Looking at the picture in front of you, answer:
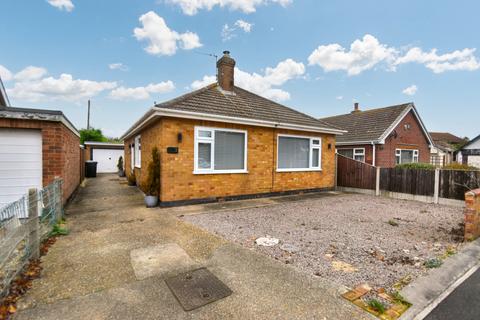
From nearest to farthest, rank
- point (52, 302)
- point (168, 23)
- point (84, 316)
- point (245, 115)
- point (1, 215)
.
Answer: point (84, 316) → point (52, 302) → point (1, 215) → point (245, 115) → point (168, 23)

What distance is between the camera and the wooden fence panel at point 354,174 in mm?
10445

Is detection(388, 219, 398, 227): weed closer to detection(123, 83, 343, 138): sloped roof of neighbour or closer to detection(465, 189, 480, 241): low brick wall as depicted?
detection(465, 189, 480, 241): low brick wall

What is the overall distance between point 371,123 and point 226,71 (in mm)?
11791

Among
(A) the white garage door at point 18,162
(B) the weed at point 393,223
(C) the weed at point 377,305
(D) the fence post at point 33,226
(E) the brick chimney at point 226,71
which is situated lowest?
(B) the weed at point 393,223

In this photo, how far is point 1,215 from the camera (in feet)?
9.48

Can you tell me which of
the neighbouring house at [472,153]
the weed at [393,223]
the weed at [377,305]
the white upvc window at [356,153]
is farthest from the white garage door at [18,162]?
the neighbouring house at [472,153]

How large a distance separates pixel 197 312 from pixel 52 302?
1.55 meters

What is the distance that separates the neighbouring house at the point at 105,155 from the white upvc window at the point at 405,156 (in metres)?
23.0

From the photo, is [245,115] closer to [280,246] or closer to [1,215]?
[280,246]

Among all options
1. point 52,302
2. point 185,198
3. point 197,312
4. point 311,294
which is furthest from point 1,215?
point 185,198

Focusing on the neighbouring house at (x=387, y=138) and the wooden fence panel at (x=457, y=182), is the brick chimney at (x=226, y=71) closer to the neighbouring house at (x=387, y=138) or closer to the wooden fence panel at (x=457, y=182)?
the wooden fence panel at (x=457, y=182)

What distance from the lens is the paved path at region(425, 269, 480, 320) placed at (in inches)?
90.1

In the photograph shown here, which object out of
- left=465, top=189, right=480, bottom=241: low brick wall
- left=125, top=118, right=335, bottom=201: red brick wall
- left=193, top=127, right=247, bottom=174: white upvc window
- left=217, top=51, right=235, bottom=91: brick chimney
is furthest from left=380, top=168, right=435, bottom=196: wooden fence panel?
left=217, top=51, right=235, bottom=91: brick chimney

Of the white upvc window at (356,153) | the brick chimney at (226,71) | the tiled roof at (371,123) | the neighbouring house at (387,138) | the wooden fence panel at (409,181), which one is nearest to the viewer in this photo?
the wooden fence panel at (409,181)
